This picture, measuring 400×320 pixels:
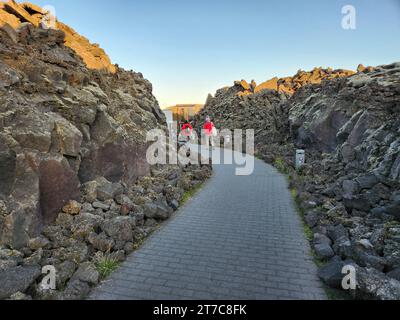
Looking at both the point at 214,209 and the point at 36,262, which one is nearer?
the point at 36,262

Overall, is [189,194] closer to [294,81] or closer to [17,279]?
[17,279]

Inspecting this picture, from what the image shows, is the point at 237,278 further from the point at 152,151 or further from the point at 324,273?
the point at 152,151

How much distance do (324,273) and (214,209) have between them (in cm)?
451

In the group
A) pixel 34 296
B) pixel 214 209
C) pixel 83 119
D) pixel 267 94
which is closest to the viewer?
pixel 34 296

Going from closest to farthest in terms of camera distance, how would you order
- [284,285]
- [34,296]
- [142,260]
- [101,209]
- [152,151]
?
1. [34,296]
2. [284,285]
3. [142,260]
4. [101,209]
5. [152,151]

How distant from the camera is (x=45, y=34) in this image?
966 cm

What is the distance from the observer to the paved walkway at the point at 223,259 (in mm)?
4855

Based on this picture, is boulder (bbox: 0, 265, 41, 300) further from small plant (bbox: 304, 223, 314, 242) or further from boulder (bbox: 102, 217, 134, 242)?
small plant (bbox: 304, 223, 314, 242)

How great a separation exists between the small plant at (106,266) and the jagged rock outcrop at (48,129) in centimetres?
162

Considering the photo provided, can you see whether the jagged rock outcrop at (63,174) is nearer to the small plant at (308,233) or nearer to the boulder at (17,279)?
the boulder at (17,279)

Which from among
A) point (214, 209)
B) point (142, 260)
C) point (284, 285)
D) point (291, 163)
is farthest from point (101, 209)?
point (291, 163)

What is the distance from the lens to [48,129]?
22.8 feet

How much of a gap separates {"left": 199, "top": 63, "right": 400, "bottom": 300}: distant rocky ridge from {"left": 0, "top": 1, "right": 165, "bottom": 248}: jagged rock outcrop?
598 centimetres

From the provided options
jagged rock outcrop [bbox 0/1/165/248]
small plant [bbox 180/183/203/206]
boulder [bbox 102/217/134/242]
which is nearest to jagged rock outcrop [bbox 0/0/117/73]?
jagged rock outcrop [bbox 0/1/165/248]
